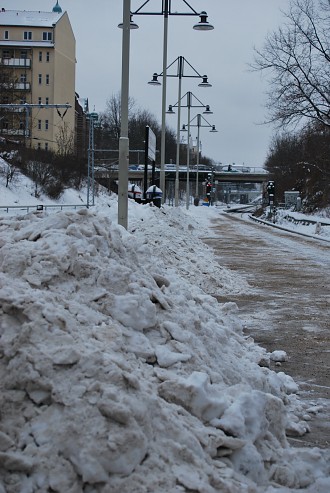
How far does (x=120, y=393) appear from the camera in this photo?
3938 mm

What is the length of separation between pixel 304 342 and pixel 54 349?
4529 mm

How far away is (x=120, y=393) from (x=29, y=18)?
85611 mm

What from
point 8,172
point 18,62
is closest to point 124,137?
point 8,172

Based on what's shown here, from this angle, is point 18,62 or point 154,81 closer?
point 154,81

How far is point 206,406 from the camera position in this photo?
4285 millimetres

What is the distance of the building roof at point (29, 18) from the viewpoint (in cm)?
8175

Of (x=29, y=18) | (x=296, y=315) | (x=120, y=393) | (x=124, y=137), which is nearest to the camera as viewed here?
(x=120, y=393)

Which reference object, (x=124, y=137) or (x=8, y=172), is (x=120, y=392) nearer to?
(x=124, y=137)

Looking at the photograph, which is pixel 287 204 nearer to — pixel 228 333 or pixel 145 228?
pixel 145 228

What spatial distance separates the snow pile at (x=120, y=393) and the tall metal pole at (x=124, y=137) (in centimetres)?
761

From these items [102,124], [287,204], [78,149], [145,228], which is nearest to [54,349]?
[145,228]

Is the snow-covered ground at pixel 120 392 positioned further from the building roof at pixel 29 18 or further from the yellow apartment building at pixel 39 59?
the building roof at pixel 29 18

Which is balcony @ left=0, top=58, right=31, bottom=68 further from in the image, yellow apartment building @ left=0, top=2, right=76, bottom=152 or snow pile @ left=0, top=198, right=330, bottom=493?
snow pile @ left=0, top=198, right=330, bottom=493

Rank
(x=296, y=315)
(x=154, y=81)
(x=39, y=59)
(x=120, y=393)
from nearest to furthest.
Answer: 1. (x=120, y=393)
2. (x=296, y=315)
3. (x=154, y=81)
4. (x=39, y=59)
